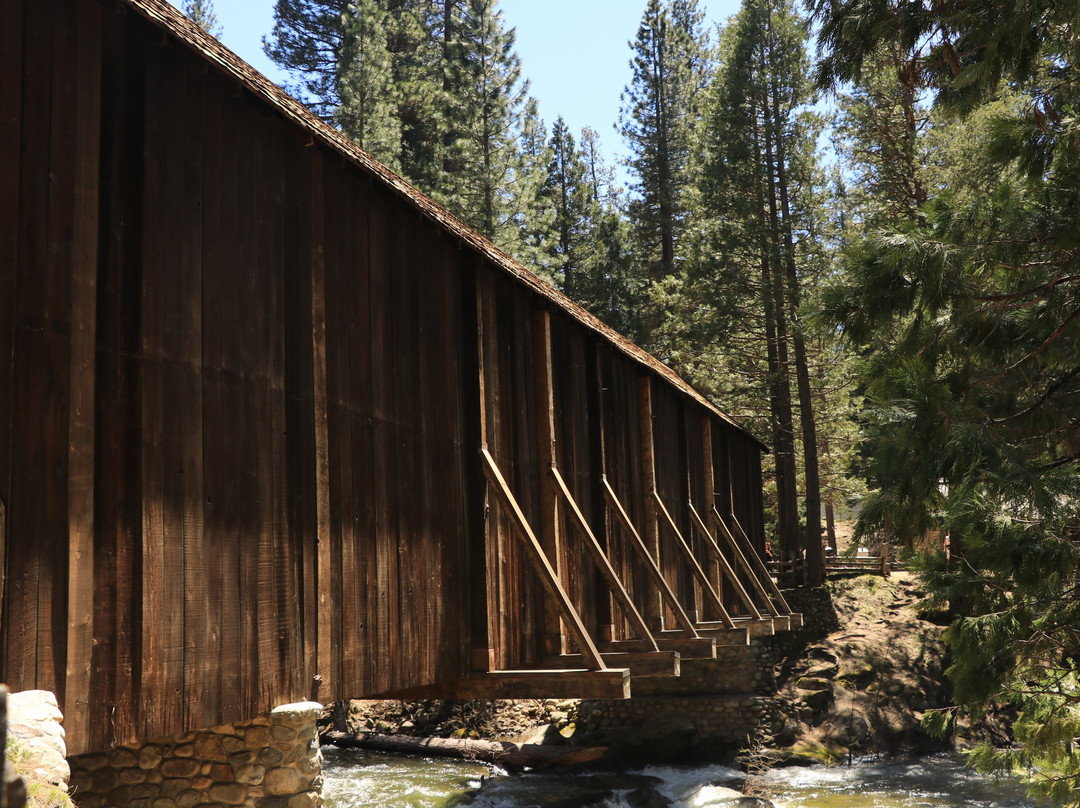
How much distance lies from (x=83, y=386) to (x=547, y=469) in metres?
5.56

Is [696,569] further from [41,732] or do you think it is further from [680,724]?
[41,732]

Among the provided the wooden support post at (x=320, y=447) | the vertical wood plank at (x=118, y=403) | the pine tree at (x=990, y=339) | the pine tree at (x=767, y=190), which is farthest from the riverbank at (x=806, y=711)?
the vertical wood plank at (x=118, y=403)

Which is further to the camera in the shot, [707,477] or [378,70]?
[378,70]

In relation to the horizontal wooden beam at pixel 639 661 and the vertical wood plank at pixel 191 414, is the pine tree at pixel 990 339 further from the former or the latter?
the vertical wood plank at pixel 191 414

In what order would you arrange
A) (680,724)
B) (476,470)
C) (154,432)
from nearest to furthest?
(154,432) < (476,470) < (680,724)

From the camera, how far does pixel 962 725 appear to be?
18125mm

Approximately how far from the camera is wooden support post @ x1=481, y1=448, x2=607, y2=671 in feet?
25.3

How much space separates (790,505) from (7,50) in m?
21.7

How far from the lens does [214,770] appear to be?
5.66m

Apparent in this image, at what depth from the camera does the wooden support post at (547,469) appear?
948cm

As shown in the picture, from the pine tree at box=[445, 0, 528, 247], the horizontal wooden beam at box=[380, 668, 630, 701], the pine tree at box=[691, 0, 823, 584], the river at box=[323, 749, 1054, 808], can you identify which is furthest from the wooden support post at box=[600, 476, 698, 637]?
the pine tree at box=[445, 0, 528, 247]

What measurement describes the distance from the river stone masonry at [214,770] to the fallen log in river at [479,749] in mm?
11182

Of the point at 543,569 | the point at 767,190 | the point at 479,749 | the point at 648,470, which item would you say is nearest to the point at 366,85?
the point at 767,190

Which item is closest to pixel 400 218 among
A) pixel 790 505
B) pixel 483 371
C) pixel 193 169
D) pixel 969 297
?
pixel 483 371
